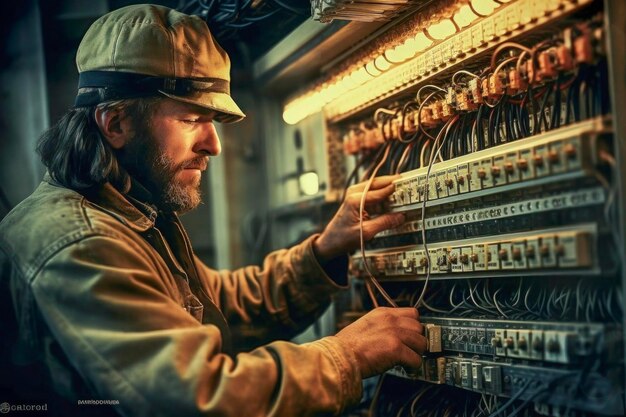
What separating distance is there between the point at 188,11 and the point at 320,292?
109cm

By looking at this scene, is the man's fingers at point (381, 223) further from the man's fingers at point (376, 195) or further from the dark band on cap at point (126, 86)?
the dark band on cap at point (126, 86)

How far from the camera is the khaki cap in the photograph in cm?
179

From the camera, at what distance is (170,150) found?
6.24 feet

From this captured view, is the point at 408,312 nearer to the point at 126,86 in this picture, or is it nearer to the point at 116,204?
the point at 116,204

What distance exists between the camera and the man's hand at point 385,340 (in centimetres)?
168

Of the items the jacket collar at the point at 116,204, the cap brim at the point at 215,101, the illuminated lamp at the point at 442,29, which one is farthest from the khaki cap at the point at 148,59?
the illuminated lamp at the point at 442,29

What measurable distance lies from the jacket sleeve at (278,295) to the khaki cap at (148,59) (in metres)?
0.63

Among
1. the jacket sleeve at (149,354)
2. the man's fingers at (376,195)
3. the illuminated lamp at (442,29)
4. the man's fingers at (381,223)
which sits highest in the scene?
the illuminated lamp at (442,29)

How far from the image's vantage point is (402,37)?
6.24 feet

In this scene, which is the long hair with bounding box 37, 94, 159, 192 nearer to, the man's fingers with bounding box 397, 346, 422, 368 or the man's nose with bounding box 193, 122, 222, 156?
the man's nose with bounding box 193, 122, 222, 156

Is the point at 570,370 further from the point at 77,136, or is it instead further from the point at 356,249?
the point at 77,136

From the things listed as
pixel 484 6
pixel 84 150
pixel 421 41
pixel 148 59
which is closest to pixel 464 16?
pixel 484 6

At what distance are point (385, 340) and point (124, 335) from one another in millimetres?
671

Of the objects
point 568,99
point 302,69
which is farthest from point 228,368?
point 302,69
